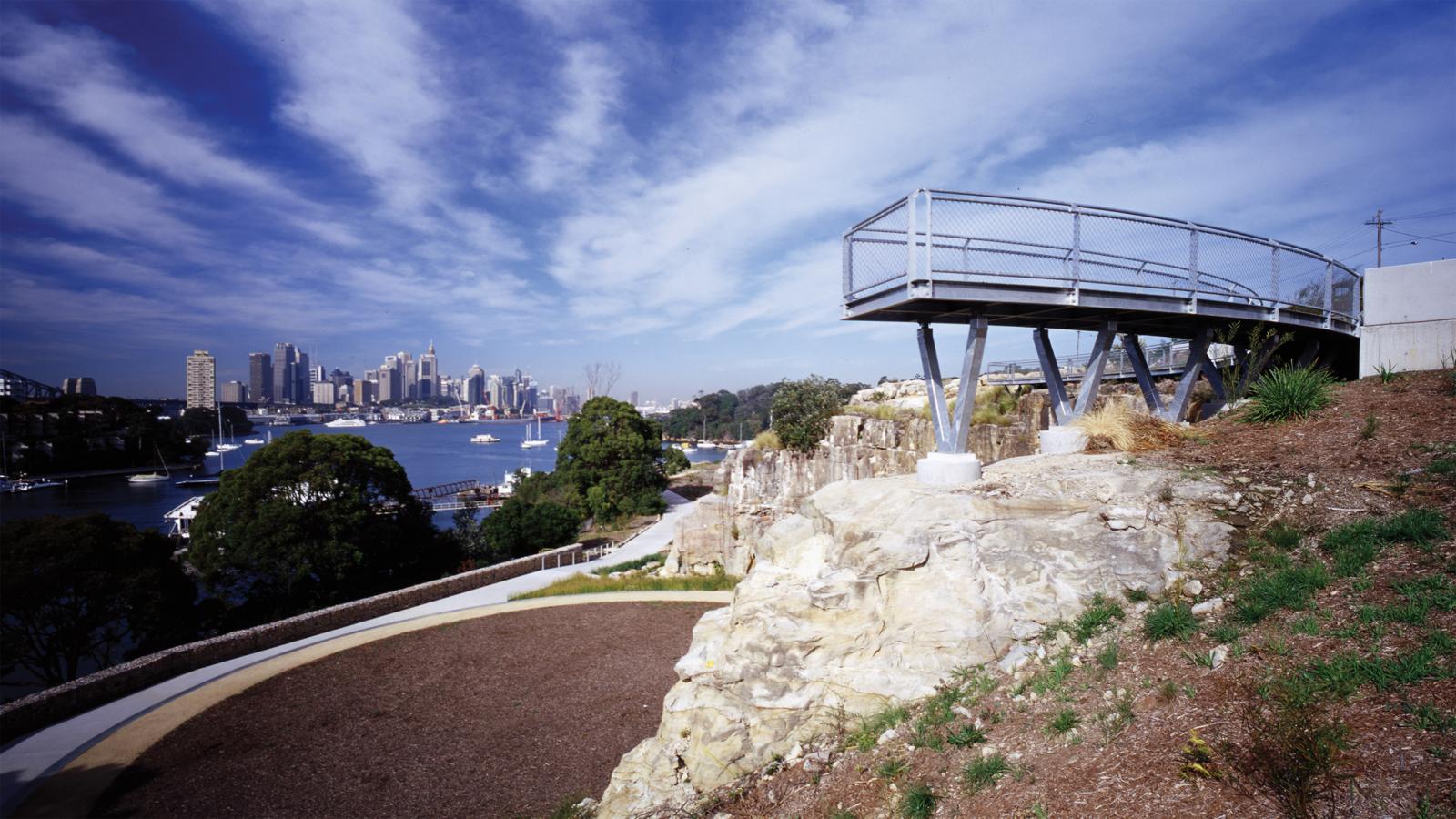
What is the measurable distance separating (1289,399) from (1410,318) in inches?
234

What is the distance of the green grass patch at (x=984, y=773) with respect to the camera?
3.47 m

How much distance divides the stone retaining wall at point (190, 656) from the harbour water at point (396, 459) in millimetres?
8046

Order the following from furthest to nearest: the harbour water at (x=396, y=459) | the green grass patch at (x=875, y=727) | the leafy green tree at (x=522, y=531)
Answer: the harbour water at (x=396, y=459) → the leafy green tree at (x=522, y=531) → the green grass patch at (x=875, y=727)

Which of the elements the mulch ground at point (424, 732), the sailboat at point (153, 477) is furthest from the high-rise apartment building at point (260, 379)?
the mulch ground at point (424, 732)

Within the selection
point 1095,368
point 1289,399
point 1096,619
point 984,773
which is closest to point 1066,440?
point 1095,368

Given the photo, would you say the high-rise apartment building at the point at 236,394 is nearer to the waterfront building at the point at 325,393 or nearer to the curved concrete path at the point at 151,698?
the waterfront building at the point at 325,393

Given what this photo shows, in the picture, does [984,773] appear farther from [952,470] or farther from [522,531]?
[522,531]

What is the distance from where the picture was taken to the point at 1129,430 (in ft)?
22.1

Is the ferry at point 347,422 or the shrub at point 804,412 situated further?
→ the ferry at point 347,422

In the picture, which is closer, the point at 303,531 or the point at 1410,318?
the point at 1410,318

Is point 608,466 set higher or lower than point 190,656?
higher

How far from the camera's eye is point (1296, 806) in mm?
2455

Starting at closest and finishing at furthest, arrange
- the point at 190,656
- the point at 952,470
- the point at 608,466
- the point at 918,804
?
the point at 918,804 < the point at 952,470 < the point at 190,656 < the point at 608,466

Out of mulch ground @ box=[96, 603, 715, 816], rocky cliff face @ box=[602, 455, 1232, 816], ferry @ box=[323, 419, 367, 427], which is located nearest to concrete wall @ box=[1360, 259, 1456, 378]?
rocky cliff face @ box=[602, 455, 1232, 816]
